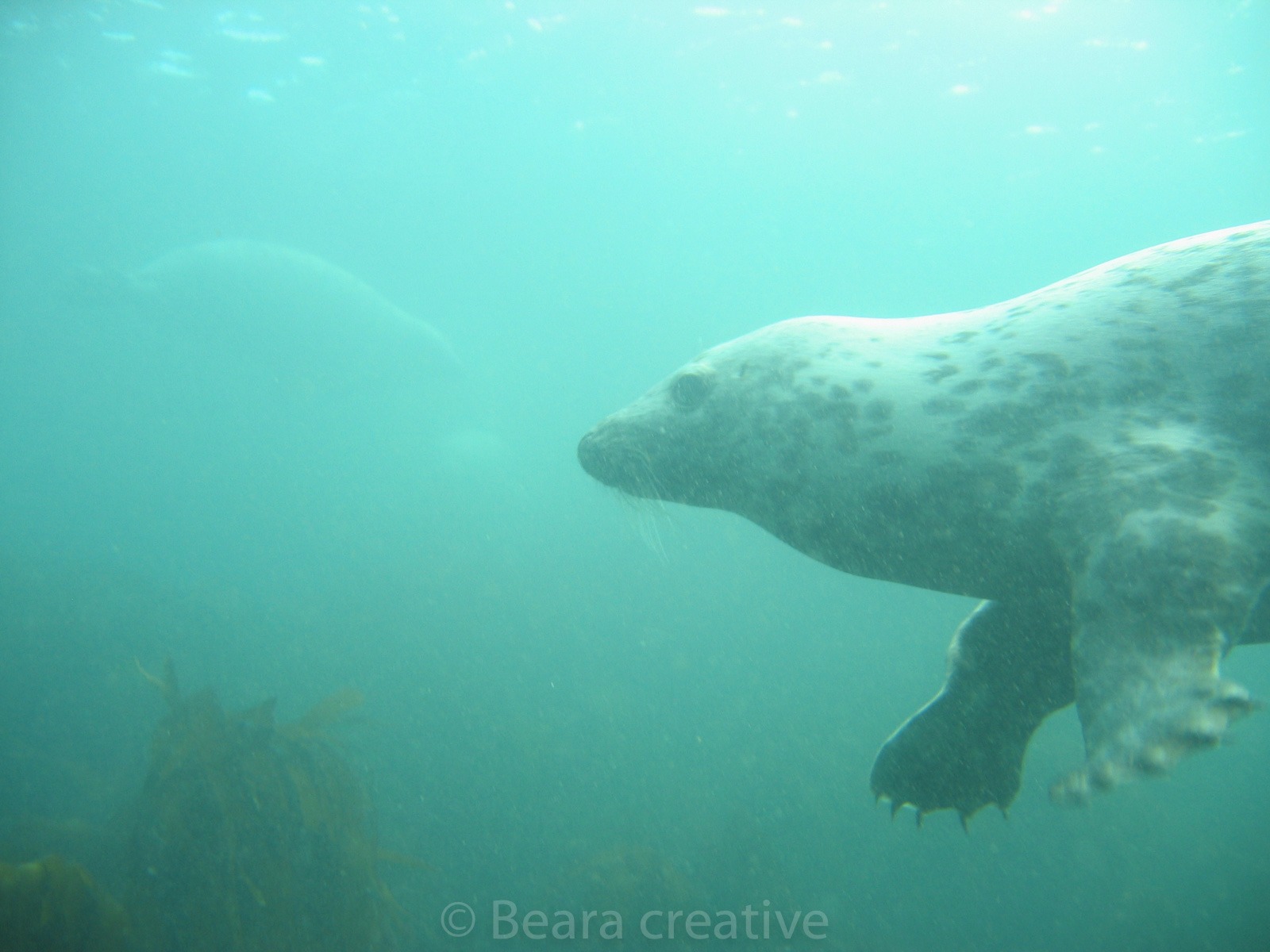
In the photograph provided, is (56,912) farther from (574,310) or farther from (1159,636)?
(574,310)

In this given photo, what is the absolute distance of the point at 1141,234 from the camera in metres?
37.0

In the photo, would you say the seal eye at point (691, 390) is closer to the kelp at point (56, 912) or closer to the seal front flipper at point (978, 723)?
the seal front flipper at point (978, 723)

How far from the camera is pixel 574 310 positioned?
49688 mm

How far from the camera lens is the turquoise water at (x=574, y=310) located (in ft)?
39.2

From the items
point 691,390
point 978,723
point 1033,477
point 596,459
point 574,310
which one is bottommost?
point 978,723

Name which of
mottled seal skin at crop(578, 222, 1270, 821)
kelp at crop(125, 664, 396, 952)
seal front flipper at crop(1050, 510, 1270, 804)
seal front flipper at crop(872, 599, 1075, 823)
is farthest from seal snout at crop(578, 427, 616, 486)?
kelp at crop(125, 664, 396, 952)

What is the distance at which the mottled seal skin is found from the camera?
5.69 feet

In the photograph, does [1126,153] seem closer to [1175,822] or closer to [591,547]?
[1175,822]

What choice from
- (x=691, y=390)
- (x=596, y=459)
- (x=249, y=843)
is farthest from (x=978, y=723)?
(x=249, y=843)

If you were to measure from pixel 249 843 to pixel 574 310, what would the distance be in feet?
155

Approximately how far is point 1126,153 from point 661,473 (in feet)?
108

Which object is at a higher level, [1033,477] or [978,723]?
[1033,477]

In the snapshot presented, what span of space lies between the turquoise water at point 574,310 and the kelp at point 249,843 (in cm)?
201

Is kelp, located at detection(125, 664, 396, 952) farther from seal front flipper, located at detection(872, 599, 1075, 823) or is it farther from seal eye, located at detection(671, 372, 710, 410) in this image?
seal eye, located at detection(671, 372, 710, 410)
